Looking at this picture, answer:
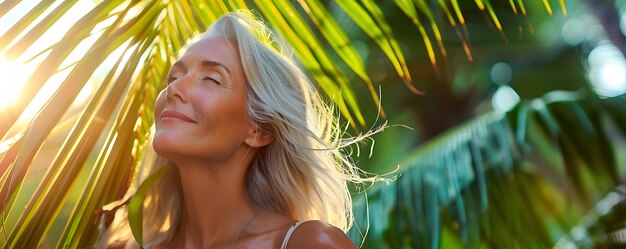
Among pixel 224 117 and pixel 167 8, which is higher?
pixel 167 8

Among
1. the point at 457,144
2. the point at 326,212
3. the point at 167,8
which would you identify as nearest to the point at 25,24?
the point at 167,8

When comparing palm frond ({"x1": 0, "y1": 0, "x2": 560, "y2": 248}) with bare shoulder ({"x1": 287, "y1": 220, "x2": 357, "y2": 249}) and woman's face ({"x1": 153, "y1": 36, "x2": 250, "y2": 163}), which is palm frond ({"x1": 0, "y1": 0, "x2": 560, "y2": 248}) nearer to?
woman's face ({"x1": 153, "y1": 36, "x2": 250, "y2": 163})

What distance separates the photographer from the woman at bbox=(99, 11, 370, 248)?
158 centimetres

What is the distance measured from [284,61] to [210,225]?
1.13ft

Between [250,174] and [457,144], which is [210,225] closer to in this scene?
[250,174]

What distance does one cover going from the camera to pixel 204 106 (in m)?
1.58

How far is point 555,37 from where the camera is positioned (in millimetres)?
7684

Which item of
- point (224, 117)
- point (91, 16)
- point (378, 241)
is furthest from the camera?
point (378, 241)

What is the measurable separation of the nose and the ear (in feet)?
0.49

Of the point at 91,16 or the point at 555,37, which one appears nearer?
the point at 91,16

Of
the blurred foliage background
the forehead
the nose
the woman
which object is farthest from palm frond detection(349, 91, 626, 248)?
the nose

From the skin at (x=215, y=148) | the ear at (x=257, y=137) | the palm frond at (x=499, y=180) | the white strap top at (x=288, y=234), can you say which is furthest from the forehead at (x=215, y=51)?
the palm frond at (x=499, y=180)

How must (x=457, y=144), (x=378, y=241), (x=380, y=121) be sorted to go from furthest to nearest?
(x=380, y=121) → (x=457, y=144) → (x=378, y=241)

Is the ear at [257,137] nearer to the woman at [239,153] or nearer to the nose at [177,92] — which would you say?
the woman at [239,153]
